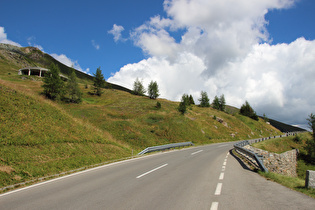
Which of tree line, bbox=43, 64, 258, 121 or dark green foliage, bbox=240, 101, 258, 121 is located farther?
dark green foliage, bbox=240, 101, 258, 121

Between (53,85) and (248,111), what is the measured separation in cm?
8512

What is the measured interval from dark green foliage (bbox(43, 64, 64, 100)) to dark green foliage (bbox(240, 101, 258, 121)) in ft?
270

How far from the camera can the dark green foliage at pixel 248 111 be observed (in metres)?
86.8

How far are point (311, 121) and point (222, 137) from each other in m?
19.6

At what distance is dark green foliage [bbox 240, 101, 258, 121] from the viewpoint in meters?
86.8

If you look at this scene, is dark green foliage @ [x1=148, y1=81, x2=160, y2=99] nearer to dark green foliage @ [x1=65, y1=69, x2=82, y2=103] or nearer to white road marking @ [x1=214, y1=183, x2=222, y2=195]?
dark green foliage @ [x1=65, y1=69, x2=82, y2=103]

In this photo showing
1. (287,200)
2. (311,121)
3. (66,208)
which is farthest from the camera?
(311,121)

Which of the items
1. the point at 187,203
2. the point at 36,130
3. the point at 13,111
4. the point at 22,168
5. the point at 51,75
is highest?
the point at 51,75

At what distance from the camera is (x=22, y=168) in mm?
9172

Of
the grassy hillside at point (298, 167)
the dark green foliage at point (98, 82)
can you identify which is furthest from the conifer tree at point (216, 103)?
the dark green foliage at point (98, 82)

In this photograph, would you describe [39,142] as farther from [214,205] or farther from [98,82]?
[98,82]

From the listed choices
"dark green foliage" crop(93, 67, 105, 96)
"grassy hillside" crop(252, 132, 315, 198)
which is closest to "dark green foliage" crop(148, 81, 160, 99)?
"dark green foliage" crop(93, 67, 105, 96)

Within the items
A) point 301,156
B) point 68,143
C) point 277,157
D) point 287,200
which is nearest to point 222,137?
point 301,156

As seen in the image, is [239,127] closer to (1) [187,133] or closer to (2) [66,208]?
(1) [187,133]
